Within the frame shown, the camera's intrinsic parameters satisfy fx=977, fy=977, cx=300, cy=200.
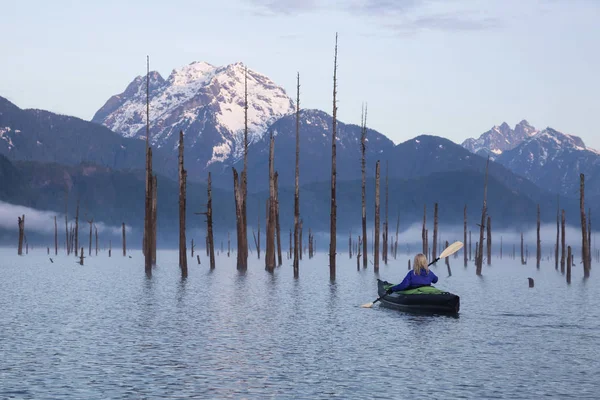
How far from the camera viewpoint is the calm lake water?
73.2ft

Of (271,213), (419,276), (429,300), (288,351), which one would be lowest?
(288,351)

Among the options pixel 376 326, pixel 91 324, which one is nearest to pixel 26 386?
pixel 91 324

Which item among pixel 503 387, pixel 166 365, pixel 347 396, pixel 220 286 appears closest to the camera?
pixel 347 396

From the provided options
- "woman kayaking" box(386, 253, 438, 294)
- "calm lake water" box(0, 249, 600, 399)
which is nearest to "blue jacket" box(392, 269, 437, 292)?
"woman kayaking" box(386, 253, 438, 294)

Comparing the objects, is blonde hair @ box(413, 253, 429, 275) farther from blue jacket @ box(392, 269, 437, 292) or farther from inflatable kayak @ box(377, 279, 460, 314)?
inflatable kayak @ box(377, 279, 460, 314)

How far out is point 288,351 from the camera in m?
29.1

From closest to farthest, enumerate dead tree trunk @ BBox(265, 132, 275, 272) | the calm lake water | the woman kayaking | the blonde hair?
the calm lake water < the blonde hair < the woman kayaking < dead tree trunk @ BBox(265, 132, 275, 272)

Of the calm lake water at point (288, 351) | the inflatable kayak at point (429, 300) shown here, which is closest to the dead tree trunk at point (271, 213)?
the calm lake water at point (288, 351)

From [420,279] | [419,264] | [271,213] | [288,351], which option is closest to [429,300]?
[420,279]

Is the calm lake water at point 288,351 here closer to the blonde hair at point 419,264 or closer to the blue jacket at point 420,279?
the blue jacket at point 420,279

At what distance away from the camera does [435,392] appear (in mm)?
21938

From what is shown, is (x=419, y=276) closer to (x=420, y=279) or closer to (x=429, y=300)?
(x=420, y=279)

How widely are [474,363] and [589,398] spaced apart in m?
5.50

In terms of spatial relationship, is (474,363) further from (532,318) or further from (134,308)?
(134,308)
